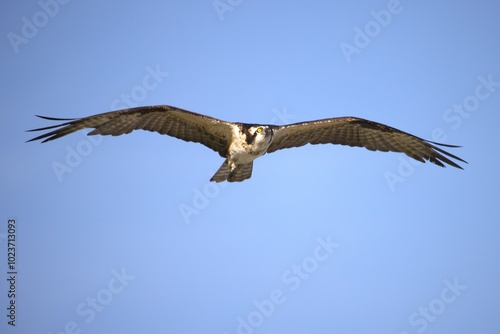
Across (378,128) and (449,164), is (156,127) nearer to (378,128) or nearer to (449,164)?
(378,128)

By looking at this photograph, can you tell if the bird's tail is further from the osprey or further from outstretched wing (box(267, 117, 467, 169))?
outstretched wing (box(267, 117, 467, 169))

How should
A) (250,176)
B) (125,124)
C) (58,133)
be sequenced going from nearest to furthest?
(58,133) < (125,124) < (250,176)

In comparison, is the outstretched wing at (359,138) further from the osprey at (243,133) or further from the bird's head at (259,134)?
the bird's head at (259,134)

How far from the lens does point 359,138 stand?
14555 mm

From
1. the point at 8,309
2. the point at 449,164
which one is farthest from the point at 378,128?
the point at 8,309

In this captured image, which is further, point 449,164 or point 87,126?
point 449,164

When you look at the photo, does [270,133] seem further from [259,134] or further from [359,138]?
[359,138]

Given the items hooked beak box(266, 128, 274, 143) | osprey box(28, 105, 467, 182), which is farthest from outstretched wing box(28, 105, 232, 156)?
hooked beak box(266, 128, 274, 143)

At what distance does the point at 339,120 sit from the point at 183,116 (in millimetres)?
3552

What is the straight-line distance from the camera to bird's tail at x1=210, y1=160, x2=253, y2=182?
13484 mm

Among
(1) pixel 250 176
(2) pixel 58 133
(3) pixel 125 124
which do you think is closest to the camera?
(2) pixel 58 133

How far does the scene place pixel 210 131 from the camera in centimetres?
1359

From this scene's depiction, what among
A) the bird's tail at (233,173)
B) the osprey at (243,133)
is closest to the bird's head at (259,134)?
the osprey at (243,133)

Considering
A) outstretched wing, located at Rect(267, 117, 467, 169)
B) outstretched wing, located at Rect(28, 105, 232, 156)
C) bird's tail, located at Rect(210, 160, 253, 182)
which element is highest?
outstretched wing, located at Rect(28, 105, 232, 156)
